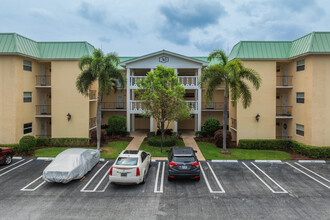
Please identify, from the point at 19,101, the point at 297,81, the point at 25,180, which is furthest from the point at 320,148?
the point at 19,101

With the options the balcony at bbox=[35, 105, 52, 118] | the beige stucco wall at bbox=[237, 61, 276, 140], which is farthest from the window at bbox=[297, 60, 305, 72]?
the balcony at bbox=[35, 105, 52, 118]

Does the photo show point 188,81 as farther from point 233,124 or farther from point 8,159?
point 8,159

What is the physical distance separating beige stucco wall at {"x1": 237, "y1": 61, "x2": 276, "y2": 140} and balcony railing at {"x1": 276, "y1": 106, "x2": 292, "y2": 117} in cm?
164

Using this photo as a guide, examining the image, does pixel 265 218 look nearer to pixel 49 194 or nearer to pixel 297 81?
pixel 49 194

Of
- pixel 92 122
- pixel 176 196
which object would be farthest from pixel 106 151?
pixel 176 196

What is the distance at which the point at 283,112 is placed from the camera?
2194cm

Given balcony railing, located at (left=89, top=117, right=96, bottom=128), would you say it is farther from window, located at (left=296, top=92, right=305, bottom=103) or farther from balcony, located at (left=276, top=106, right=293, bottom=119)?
window, located at (left=296, top=92, right=305, bottom=103)

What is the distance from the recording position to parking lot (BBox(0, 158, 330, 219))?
349 inches

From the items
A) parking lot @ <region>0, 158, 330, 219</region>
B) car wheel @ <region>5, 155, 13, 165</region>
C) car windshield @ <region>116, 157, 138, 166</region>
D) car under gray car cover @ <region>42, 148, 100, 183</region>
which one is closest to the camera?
parking lot @ <region>0, 158, 330, 219</region>

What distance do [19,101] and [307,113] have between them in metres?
23.9

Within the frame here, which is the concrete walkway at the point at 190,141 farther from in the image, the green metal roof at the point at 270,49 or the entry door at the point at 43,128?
the entry door at the point at 43,128

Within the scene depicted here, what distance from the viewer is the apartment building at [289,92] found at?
17.8 metres

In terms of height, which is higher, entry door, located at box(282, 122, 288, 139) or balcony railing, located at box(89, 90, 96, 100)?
balcony railing, located at box(89, 90, 96, 100)

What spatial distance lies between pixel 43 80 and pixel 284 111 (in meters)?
23.5
